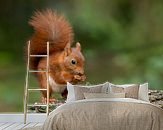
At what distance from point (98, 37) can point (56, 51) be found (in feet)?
2.63

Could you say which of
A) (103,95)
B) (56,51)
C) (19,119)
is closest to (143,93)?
(103,95)

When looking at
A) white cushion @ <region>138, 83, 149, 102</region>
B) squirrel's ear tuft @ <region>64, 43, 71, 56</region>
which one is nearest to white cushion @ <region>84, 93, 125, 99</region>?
white cushion @ <region>138, 83, 149, 102</region>

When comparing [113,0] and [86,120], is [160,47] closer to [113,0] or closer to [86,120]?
[113,0]

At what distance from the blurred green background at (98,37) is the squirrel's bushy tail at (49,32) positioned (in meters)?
0.12

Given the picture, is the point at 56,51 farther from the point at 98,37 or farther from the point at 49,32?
the point at 98,37

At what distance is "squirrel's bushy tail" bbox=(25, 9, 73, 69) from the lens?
7156 millimetres

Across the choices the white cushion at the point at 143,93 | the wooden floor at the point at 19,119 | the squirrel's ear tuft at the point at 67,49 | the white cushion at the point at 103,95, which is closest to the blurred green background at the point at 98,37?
the wooden floor at the point at 19,119

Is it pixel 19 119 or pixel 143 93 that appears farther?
pixel 19 119

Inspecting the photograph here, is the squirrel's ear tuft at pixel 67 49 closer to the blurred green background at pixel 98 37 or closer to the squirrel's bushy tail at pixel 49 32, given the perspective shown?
the squirrel's bushy tail at pixel 49 32

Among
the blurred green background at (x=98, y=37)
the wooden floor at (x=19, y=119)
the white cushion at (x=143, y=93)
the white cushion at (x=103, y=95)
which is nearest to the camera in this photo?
A: the white cushion at (x=103, y=95)

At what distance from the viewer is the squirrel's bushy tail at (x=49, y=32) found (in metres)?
7.16

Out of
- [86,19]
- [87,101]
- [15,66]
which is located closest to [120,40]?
[86,19]

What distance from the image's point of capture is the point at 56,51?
7176 millimetres

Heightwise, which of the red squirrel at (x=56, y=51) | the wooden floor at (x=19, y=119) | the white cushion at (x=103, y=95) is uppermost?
the red squirrel at (x=56, y=51)
